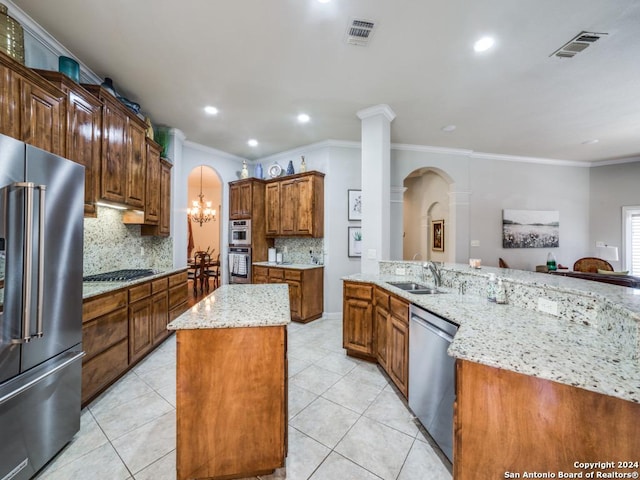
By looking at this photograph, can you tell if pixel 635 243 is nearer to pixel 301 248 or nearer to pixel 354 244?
pixel 354 244

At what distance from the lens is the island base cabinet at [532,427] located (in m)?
0.87

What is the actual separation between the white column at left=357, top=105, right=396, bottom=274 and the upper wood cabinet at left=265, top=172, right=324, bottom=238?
1114 mm

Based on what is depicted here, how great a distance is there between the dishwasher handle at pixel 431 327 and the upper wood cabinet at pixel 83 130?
9.58ft

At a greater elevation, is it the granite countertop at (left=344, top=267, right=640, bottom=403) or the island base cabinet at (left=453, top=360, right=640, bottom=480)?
the granite countertop at (left=344, top=267, right=640, bottom=403)

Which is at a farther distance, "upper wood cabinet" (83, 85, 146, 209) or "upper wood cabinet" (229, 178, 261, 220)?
"upper wood cabinet" (229, 178, 261, 220)

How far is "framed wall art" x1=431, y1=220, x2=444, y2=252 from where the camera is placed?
5.74 meters

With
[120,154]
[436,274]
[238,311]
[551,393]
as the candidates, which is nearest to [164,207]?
[120,154]

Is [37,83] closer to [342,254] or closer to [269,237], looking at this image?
[269,237]

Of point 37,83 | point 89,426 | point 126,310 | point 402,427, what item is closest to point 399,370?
point 402,427

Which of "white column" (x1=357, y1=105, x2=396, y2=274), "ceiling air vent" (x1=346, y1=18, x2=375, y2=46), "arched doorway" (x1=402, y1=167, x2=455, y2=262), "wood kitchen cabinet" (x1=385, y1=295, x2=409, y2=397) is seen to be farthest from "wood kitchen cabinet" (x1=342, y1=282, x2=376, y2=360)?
"arched doorway" (x1=402, y1=167, x2=455, y2=262)

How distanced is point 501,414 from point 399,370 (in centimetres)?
115

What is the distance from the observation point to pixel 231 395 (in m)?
1.36

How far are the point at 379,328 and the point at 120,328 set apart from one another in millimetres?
2463

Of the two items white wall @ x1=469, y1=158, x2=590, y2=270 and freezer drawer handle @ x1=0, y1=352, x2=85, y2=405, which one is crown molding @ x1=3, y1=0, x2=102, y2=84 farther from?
white wall @ x1=469, y1=158, x2=590, y2=270
